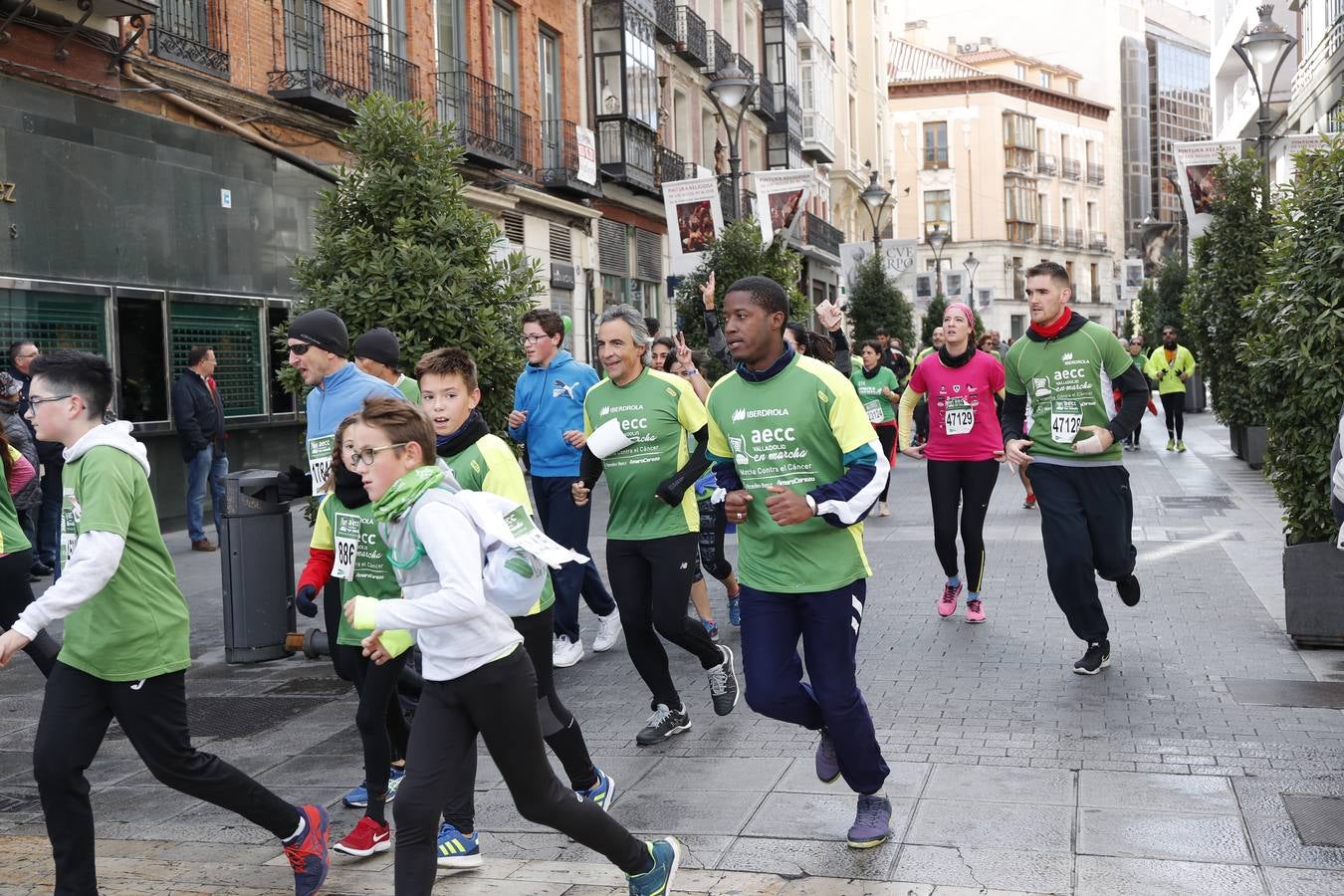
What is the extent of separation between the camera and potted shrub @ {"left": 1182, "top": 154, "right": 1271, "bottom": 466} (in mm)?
18438

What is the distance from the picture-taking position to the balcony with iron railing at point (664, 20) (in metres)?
30.1

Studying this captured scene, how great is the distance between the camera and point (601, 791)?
5.18 meters

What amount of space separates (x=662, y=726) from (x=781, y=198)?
56.2 feet

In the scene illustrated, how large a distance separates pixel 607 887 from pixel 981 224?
80929mm

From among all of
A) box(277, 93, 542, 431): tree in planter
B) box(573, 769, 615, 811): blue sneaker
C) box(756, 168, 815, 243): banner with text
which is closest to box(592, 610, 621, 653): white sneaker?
box(277, 93, 542, 431): tree in planter

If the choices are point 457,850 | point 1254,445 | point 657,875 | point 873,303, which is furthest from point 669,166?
point 657,875

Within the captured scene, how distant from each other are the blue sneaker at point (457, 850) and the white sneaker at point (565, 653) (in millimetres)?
3228

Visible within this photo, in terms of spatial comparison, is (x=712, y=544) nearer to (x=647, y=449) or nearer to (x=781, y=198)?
(x=647, y=449)

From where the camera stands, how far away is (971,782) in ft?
17.7

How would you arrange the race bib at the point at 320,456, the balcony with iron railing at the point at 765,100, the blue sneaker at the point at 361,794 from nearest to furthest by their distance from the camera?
the blue sneaker at the point at 361,794 < the race bib at the point at 320,456 < the balcony with iron railing at the point at 765,100

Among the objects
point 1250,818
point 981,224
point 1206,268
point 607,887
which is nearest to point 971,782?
point 1250,818

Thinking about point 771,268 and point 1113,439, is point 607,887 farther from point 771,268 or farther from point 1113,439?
point 771,268

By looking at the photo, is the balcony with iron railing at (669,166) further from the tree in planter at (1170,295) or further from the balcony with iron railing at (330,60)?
the tree in planter at (1170,295)

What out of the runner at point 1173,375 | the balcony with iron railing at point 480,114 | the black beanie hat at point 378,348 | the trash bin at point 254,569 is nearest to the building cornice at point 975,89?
the runner at point 1173,375
